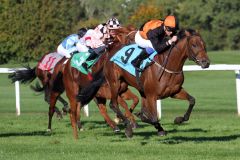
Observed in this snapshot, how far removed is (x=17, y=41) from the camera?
5066 cm

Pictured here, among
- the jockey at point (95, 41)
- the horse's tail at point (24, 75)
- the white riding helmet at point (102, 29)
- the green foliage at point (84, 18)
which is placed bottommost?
the green foliage at point (84, 18)

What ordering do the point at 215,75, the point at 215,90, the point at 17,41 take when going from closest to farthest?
the point at 215,90 < the point at 215,75 < the point at 17,41

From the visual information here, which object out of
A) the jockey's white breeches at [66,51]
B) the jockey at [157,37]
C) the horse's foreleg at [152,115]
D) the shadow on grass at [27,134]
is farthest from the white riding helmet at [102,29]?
the horse's foreleg at [152,115]

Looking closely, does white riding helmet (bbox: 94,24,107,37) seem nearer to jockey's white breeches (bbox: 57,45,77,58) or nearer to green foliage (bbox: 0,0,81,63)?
jockey's white breeches (bbox: 57,45,77,58)

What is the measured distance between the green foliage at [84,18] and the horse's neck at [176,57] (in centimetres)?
853

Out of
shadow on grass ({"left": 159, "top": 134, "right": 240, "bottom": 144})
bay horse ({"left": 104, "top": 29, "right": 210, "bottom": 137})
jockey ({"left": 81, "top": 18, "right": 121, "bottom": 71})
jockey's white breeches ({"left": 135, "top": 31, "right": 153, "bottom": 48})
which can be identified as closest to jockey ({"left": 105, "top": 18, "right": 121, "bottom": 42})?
jockey ({"left": 81, "top": 18, "right": 121, "bottom": 71})

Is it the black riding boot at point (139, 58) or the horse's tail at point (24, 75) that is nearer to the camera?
the black riding boot at point (139, 58)

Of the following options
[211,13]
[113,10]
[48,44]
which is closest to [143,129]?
[48,44]

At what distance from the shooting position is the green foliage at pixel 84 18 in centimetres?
5066

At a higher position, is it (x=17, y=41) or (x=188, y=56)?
(x=188, y=56)

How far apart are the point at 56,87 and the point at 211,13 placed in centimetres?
5898

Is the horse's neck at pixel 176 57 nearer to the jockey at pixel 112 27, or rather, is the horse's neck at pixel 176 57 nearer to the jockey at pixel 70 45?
the jockey at pixel 112 27

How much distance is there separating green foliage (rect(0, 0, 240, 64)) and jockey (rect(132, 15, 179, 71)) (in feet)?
25.8

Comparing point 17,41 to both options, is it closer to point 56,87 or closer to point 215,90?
point 215,90
